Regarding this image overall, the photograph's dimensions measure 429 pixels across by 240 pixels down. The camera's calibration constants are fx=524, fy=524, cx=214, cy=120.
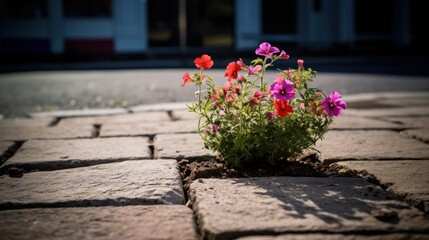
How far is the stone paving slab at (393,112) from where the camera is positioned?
388cm

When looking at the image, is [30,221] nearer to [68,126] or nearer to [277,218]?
[277,218]

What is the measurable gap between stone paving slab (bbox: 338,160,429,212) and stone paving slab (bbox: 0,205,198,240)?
0.72 m

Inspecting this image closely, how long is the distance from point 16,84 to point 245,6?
897 cm

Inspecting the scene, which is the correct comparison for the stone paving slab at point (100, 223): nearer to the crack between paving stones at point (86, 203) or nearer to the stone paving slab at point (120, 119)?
the crack between paving stones at point (86, 203)

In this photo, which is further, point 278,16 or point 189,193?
point 278,16

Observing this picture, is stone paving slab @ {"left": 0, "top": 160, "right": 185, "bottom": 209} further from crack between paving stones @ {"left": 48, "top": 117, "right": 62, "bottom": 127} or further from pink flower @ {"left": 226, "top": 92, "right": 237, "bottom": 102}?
crack between paving stones @ {"left": 48, "top": 117, "right": 62, "bottom": 127}

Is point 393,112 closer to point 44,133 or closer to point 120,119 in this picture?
point 120,119

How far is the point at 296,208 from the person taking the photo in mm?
1585

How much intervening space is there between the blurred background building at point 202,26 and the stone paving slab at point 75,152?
412 inches

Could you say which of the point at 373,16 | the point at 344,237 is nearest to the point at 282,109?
the point at 344,237

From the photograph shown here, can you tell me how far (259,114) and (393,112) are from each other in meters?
2.28

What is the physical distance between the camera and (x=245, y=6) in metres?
15.3

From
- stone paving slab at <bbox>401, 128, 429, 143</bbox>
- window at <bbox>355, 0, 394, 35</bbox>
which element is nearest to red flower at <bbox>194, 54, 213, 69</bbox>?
stone paving slab at <bbox>401, 128, 429, 143</bbox>

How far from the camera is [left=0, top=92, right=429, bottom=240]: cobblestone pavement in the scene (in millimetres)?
1433
